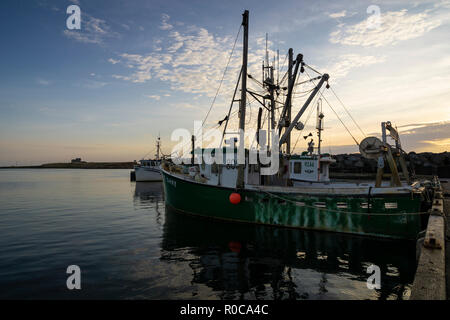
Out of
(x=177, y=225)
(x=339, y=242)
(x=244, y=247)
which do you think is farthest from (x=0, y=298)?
(x=339, y=242)

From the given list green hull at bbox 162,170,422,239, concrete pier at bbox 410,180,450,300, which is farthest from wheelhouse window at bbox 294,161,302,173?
concrete pier at bbox 410,180,450,300

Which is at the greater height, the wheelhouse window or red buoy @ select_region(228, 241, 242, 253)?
the wheelhouse window

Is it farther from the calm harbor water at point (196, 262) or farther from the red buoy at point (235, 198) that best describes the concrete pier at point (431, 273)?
the red buoy at point (235, 198)

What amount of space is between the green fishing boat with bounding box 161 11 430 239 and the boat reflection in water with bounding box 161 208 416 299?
690 millimetres

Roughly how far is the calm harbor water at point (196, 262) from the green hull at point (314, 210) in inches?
20.2

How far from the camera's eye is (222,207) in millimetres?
15922

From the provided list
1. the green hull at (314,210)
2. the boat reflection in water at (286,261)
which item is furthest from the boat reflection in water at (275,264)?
the green hull at (314,210)

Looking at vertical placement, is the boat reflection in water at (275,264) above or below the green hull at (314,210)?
below

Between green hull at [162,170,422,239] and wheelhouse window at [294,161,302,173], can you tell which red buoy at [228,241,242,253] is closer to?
green hull at [162,170,422,239]

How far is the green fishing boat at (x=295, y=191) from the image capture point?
12484 millimetres

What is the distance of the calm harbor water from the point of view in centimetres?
778

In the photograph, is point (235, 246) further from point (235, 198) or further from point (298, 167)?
point (298, 167)

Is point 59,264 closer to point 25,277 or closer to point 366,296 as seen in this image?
point 25,277
